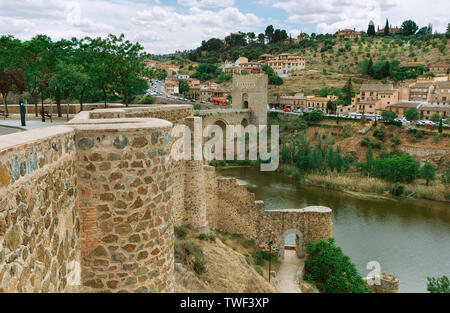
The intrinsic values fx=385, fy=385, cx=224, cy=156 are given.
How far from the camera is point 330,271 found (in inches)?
487

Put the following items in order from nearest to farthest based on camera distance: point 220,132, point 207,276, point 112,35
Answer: point 207,276 < point 112,35 < point 220,132

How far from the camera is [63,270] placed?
8.93 ft

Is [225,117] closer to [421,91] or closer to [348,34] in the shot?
[421,91]

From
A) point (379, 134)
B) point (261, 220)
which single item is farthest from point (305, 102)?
point (261, 220)

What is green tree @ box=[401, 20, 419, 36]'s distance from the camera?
8062 cm

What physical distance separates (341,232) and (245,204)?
699 centimetres

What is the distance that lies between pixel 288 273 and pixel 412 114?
1108 inches

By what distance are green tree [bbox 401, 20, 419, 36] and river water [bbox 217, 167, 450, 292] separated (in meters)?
67.8

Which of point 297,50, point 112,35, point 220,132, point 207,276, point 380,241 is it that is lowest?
point 380,241

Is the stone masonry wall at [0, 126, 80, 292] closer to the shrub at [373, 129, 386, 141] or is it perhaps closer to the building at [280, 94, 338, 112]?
the shrub at [373, 129, 386, 141]

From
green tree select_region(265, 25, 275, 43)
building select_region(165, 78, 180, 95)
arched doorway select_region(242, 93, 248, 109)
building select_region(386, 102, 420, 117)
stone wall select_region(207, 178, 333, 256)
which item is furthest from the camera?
green tree select_region(265, 25, 275, 43)

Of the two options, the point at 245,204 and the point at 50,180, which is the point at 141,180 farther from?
the point at 245,204

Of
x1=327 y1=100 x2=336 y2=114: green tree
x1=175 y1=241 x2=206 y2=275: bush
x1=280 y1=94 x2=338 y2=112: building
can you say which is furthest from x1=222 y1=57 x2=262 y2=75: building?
x1=175 y1=241 x2=206 y2=275: bush
